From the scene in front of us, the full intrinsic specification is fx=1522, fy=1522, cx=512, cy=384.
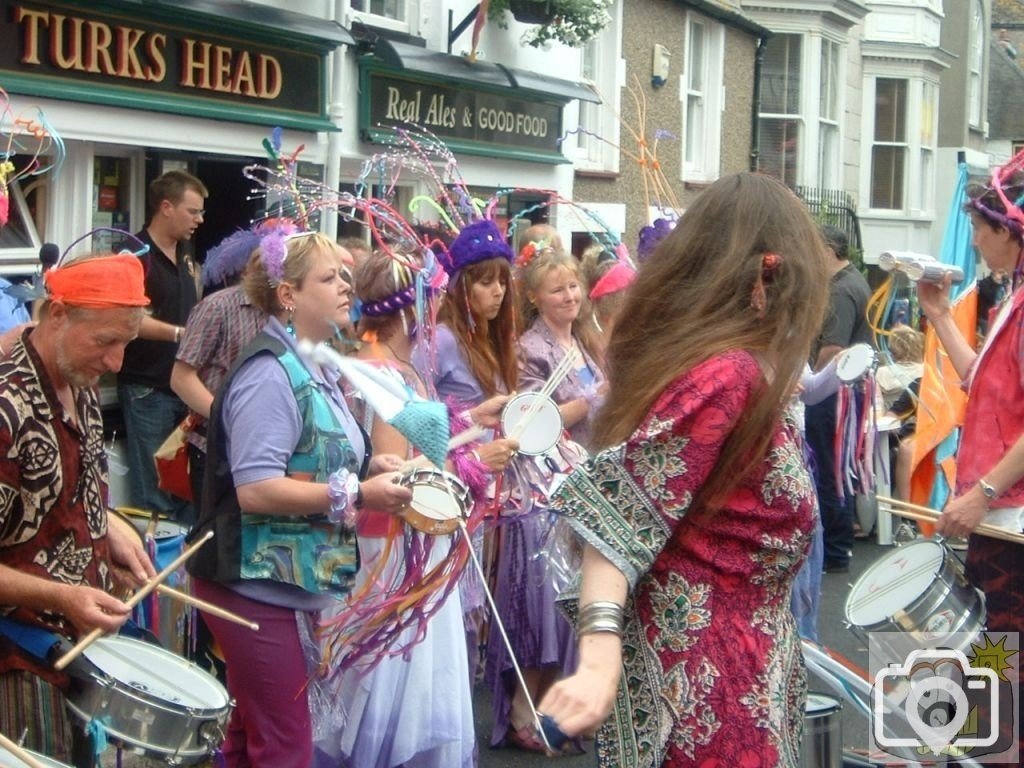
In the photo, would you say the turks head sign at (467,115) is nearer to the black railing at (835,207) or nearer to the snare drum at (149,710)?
the snare drum at (149,710)

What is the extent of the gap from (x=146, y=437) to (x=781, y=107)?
54.3 feet

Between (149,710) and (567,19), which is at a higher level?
(567,19)

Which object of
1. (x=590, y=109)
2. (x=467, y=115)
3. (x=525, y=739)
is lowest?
(x=525, y=739)

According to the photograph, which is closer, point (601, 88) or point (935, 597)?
point (935, 597)

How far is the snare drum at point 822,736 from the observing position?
3965 millimetres

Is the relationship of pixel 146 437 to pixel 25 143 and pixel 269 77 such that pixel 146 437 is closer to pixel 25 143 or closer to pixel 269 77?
pixel 25 143

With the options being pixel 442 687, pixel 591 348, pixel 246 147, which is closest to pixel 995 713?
pixel 442 687

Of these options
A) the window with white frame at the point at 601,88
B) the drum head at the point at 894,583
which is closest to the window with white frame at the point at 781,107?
→ the window with white frame at the point at 601,88

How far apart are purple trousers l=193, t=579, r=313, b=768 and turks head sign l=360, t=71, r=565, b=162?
668 cm

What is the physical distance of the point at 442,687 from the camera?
4.59 m

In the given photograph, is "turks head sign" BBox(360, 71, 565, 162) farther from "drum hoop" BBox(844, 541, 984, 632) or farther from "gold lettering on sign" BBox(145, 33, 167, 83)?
"drum hoop" BBox(844, 541, 984, 632)

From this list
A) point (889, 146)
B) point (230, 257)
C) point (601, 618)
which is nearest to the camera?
point (601, 618)

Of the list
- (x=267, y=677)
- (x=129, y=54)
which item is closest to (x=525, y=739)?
(x=267, y=677)

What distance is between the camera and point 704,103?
17.0 m
